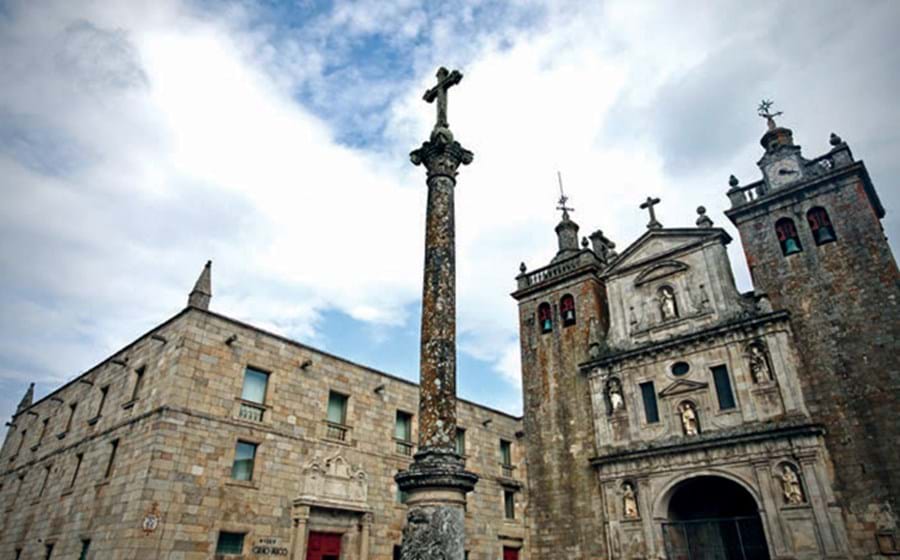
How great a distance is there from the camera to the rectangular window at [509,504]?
22.7m

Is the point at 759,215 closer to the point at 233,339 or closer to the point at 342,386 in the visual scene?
the point at 342,386

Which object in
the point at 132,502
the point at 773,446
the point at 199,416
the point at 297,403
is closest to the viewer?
the point at 132,502

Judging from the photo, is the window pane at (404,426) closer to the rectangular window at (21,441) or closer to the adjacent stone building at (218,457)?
the adjacent stone building at (218,457)

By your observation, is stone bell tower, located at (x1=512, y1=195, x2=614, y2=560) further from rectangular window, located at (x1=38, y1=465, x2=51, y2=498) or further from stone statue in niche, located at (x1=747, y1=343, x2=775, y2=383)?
rectangular window, located at (x1=38, y1=465, x2=51, y2=498)

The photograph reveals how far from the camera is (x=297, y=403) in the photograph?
17.2 meters

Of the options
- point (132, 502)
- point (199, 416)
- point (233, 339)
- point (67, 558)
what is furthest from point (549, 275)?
point (67, 558)

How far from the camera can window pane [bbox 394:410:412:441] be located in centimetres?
2009

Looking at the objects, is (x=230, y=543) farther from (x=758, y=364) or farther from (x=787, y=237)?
(x=787, y=237)

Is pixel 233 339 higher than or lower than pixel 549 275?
lower

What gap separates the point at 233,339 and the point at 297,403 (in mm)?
2884

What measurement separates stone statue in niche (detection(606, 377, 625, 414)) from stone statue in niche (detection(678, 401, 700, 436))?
2.13 m

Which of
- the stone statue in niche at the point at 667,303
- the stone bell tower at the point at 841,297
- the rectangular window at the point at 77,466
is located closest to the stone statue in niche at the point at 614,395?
the stone statue in niche at the point at 667,303

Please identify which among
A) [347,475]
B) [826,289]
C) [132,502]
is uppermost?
[826,289]

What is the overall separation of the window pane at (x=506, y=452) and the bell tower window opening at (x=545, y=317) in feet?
17.9
